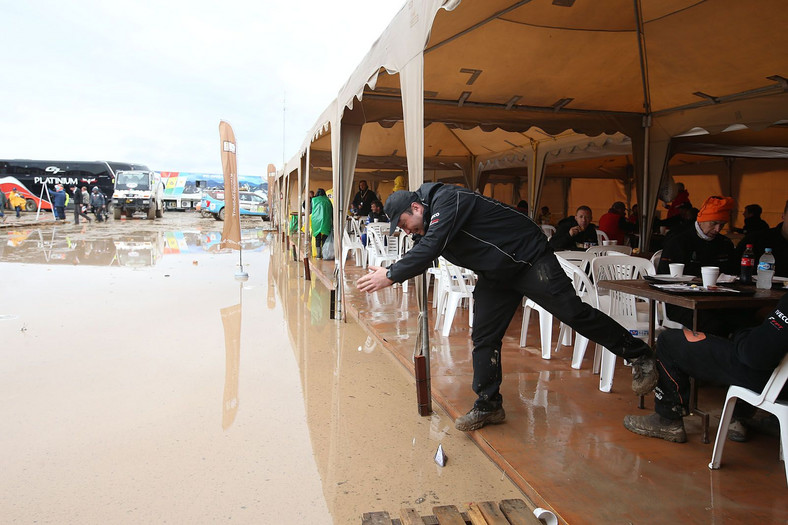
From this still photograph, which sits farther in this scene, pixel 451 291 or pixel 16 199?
pixel 16 199

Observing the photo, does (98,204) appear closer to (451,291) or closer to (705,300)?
(451,291)

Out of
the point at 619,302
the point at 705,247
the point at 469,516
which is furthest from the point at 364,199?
the point at 469,516

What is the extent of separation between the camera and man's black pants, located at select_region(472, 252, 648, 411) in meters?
2.71

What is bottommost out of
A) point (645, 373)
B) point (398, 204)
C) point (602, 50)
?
point (645, 373)

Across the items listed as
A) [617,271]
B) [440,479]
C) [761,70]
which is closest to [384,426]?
[440,479]

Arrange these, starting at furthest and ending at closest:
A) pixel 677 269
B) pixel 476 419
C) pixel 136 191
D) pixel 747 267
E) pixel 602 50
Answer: pixel 136 191
pixel 602 50
pixel 677 269
pixel 747 267
pixel 476 419

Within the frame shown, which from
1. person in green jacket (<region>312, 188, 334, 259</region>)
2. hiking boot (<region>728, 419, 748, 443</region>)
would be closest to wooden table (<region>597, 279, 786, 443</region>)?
hiking boot (<region>728, 419, 748, 443</region>)

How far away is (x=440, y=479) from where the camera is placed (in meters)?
2.54

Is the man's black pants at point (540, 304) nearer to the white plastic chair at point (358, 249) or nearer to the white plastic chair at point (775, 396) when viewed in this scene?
the white plastic chair at point (775, 396)

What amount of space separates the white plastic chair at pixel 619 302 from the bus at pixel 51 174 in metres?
29.6

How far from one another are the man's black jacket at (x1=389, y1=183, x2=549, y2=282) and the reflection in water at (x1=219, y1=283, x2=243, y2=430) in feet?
5.15

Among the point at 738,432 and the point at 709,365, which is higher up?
the point at 709,365

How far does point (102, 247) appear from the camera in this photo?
13625mm

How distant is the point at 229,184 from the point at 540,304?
7.21m
